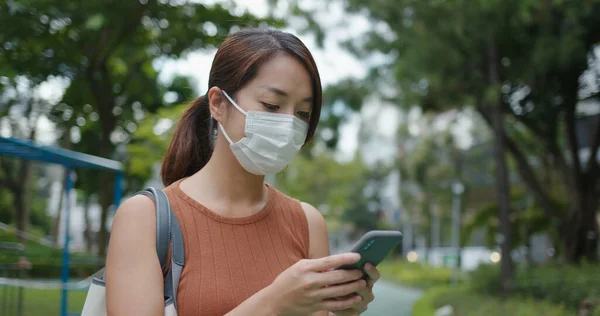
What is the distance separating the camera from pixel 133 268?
1653 mm

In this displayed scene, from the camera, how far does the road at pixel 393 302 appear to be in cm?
1634

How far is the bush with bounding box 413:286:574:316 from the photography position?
11.2m

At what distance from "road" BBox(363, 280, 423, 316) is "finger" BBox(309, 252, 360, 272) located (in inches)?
551

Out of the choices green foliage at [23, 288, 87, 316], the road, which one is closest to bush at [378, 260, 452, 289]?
the road

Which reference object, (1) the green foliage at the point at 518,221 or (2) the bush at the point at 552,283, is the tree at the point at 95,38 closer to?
(2) the bush at the point at 552,283

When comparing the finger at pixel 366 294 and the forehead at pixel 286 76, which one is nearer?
the finger at pixel 366 294

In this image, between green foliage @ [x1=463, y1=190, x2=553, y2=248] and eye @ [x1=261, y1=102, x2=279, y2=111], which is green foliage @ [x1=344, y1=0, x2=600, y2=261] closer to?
green foliage @ [x1=463, y1=190, x2=553, y2=248]

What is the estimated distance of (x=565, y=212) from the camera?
55.0 feet

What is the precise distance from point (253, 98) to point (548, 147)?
15206 millimetres

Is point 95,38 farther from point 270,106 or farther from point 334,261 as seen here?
point 334,261

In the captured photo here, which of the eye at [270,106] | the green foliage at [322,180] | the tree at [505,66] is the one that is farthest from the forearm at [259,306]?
the green foliage at [322,180]

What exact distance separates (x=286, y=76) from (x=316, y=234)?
1.64 ft

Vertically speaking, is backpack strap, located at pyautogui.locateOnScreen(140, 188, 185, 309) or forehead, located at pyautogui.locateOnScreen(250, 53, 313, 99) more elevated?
forehead, located at pyautogui.locateOnScreen(250, 53, 313, 99)

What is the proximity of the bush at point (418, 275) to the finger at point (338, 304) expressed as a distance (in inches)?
970
